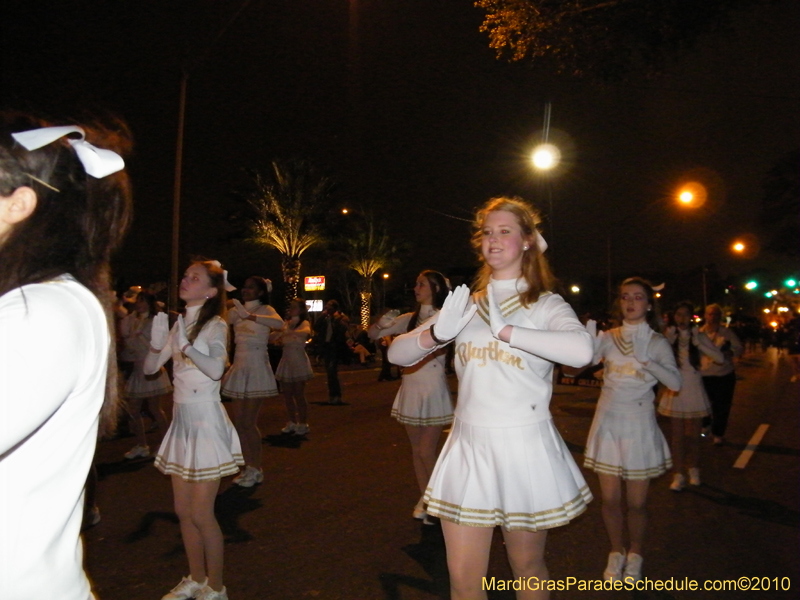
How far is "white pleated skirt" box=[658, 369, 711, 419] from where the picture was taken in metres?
6.96

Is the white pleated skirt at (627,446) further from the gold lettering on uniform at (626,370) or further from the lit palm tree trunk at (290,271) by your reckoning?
the lit palm tree trunk at (290,271)

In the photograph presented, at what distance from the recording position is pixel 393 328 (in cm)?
571

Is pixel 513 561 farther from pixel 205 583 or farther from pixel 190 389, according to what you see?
pixel 190 389

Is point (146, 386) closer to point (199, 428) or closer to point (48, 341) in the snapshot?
point (199, 428)

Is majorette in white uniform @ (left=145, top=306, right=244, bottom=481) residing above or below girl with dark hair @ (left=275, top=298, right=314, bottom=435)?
above

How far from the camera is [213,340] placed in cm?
434

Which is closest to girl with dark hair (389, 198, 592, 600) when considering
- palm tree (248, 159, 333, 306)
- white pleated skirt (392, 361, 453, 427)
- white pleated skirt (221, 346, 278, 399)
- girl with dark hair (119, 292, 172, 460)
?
white pleated skirt (392, 361, 453, 427)

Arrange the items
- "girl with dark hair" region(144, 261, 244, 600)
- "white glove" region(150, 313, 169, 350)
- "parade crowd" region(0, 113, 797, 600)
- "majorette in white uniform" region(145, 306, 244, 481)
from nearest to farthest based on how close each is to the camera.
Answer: "parade crowd" region(0, 113, 797, 600) → "girl with dark hair" region(144, 261, 244, 600) → "majorette in white uniform" region(145, 306, 244, 481) → "white glove" region(150, 313, 169, 350)

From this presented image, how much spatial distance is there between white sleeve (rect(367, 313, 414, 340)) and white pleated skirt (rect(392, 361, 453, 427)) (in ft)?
1.49

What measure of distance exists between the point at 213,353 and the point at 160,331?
1.39 ft

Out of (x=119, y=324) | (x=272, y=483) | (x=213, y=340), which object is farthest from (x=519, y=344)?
(x=119, y=324)

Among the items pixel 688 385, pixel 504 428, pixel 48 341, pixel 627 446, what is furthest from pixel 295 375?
pixel 48 341

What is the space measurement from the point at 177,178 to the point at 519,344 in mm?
12986

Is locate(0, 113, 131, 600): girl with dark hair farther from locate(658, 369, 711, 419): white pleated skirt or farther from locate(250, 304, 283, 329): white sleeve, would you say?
Result: locate(658, 369, 711, 419): white pleated skirt
